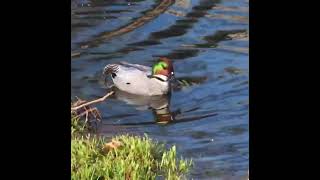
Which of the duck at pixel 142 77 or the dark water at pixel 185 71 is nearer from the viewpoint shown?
the dark water at pixel 185 71

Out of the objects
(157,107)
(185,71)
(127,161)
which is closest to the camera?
(127,161)

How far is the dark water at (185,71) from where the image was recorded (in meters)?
2.72

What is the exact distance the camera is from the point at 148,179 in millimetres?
2562

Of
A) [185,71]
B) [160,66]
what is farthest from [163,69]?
[185,71]

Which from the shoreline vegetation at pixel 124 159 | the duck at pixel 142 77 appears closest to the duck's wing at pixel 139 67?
the duck at pixel 142 77

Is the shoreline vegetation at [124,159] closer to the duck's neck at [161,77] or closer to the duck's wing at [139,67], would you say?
the duck's neck at [161,77]

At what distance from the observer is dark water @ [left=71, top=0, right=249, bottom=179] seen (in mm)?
2723

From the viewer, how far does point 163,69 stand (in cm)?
305

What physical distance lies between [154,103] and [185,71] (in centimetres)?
21

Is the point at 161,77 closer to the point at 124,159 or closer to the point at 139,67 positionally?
the point at 139,67
